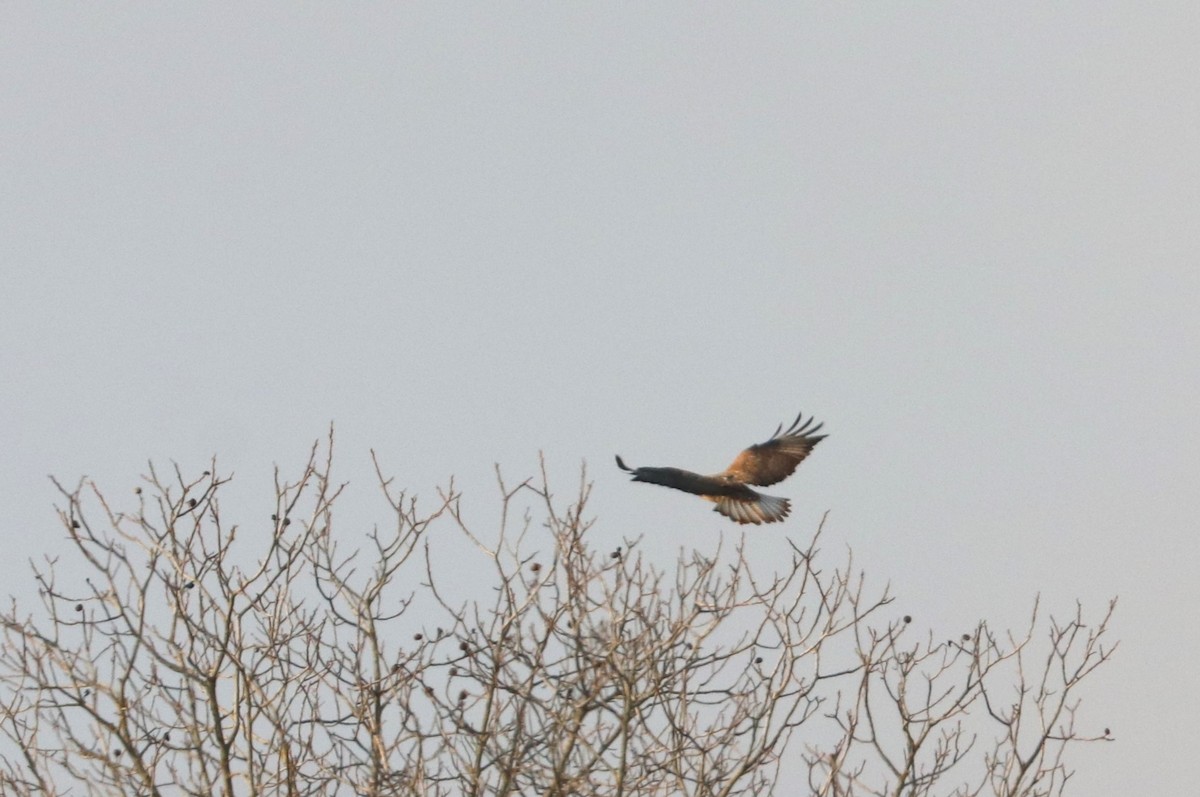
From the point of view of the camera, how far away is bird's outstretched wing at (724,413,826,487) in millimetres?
12594

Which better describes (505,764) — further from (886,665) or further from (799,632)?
(886,665)

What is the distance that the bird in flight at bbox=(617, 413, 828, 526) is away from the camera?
12375mm

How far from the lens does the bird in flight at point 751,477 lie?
1238 cm

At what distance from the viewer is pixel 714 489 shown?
12531 mm

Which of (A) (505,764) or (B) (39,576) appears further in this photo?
(B) (39,576)

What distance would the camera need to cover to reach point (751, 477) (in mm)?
12570

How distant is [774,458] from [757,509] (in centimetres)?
48

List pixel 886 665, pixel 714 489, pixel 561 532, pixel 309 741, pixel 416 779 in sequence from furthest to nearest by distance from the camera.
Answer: pixel 714 489 < pixel 886 665 < pixel 309 741 < pixel 561 532 < pixel 416 779

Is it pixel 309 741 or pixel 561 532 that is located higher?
pixel 561 532

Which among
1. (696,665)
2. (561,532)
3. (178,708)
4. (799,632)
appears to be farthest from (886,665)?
(178,708)

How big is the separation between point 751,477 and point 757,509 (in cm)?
28

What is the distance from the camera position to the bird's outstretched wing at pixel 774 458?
12594 millimetres

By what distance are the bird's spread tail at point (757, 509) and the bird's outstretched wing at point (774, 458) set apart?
18 cm

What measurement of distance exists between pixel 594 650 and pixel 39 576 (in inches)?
154
